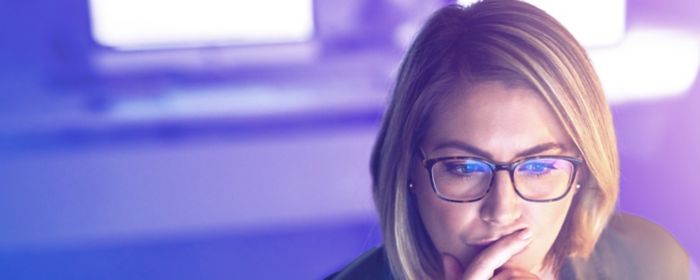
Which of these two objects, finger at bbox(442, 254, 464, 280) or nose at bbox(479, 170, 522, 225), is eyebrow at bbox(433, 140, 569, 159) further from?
finger at bbox(442, 254, 464, 280)

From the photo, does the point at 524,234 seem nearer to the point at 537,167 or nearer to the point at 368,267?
the point at 537,167

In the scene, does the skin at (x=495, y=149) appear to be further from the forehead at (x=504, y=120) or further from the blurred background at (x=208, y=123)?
the blurred background at (x=208, y=123)

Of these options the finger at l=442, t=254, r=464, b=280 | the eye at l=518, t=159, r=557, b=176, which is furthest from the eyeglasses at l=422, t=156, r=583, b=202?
the finger at l=442, t=254, r=464, b=280

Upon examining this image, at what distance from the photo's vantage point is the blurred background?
48.3 inches

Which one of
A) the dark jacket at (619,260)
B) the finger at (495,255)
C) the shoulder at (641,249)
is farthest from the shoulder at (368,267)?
the shoulder at (641,249)

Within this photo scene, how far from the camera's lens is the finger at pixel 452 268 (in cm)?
112

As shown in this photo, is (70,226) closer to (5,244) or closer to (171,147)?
(5,244)

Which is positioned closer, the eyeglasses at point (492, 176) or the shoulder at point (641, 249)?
the eyeglasses at point (492, 176)

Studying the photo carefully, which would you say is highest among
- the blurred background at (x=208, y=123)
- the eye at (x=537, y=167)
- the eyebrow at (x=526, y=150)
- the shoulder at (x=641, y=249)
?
the blurred background at (x=208, y=123)

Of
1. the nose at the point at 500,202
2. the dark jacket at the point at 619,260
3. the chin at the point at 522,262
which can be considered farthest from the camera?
the dark jacket at the point at 619,260

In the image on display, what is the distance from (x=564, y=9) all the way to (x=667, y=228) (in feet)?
1.52

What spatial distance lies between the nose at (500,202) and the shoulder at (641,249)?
337mm

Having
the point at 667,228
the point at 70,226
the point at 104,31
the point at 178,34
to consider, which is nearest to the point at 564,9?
the point at 667,228

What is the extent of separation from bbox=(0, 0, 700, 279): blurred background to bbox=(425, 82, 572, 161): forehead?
0.85 ft
